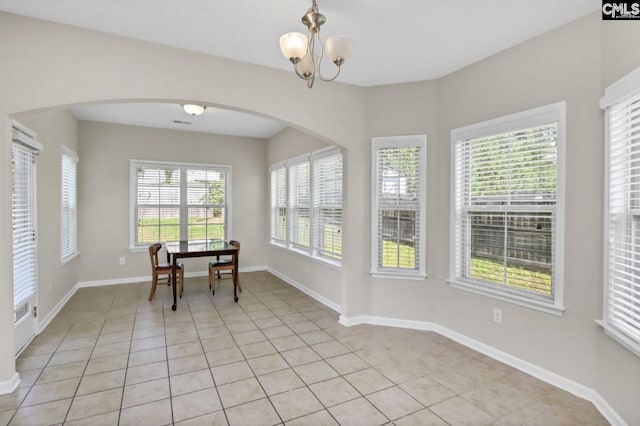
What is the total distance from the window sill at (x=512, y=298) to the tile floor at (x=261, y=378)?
1.89ft

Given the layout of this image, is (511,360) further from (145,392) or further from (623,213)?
(145,392)

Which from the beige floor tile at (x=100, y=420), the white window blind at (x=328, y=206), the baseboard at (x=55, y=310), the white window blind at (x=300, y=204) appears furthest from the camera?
the white window blind at (x=300, y=204)

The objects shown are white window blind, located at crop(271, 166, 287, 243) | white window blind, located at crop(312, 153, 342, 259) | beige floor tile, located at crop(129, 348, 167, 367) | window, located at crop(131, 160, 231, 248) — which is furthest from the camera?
white window blind, located at crop(271, 166, 287, 243)

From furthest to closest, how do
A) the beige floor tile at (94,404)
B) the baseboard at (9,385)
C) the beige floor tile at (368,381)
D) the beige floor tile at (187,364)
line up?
the beige floor tile at (187,364) → the beige floor tile at (368,381) → the baseboard at (9,385) → the beige floor tile at (94,404)

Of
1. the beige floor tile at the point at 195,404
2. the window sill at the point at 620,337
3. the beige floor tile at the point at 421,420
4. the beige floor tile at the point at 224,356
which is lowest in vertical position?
the beige floor tile at the point at 421,420

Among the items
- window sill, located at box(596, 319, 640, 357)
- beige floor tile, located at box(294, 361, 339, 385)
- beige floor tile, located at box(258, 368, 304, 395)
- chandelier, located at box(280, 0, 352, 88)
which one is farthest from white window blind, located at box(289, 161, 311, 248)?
window sill, located at box(596, 319, 640, 357)

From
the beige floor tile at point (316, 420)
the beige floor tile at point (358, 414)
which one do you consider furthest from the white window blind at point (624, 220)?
the beige floor tile at point (316, 420)

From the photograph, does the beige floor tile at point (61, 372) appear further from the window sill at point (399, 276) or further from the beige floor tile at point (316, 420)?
the window sill at point (399, 276)

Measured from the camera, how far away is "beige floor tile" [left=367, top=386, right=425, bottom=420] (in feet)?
7.25

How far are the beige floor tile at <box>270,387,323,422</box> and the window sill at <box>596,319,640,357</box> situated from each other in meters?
1.97

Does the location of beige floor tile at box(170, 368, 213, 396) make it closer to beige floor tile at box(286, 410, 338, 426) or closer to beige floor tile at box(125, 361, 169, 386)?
beige floor tile at box(125, 361, 169, 386)

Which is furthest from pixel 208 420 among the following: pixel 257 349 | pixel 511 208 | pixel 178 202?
pixel 178 202

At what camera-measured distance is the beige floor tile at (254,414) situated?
2.10m

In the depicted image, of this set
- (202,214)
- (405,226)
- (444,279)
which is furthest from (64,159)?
(444,279)
